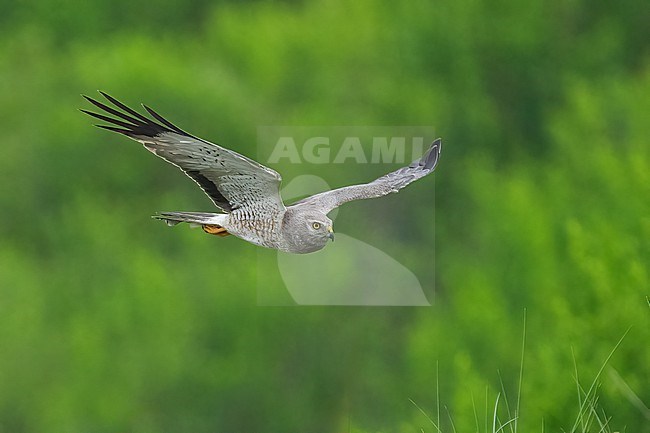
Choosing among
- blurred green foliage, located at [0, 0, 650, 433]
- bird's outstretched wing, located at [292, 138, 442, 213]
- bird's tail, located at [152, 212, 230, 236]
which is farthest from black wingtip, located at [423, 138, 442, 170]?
blurred green foliage, located at [0, 0, 650, 433]

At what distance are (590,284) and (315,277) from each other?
17.5 feet

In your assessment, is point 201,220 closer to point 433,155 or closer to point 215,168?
point 215,168

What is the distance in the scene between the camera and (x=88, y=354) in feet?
110

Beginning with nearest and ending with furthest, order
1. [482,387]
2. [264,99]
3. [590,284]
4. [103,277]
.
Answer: [482,387] < [590,284] < [103,277] < [264,99]

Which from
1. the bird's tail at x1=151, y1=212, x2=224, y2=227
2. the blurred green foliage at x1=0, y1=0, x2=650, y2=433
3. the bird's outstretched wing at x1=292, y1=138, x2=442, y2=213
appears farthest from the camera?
the blurred green foliage at x1=0, y1=0, x2=650, y2=433

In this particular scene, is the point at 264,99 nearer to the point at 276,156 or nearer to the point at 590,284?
the point at 276,156

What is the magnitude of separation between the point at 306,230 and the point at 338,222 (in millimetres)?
22611

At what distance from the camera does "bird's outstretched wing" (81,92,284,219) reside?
516 centimetres

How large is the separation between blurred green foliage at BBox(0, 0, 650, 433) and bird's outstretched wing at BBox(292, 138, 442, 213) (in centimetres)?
1317

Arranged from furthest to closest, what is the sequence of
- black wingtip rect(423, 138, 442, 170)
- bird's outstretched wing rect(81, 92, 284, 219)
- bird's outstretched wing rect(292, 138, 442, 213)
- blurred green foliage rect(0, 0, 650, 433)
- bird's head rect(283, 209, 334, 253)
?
1. blurred green foliage rect(0, 0, 650, 433)
2. black wingtip rect(423, 138, 442, 170)
3. bird's outstretched wing rect(292, 138, 442, 213)
4. bird's outstretched wing rect(81, 92, 284, 219)
5. bird's head rect(283, 209, 334, 253)

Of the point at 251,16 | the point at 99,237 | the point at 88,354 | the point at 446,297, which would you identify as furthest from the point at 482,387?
the point at 251,16

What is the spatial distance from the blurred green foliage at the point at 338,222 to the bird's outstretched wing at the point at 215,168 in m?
14.5

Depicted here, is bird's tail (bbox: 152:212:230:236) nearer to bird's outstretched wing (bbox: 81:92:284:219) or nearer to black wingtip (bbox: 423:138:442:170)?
bird's outstretched wing (bbox: 81:92:284:219)

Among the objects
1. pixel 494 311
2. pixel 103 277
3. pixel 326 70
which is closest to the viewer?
pixel 494 311
